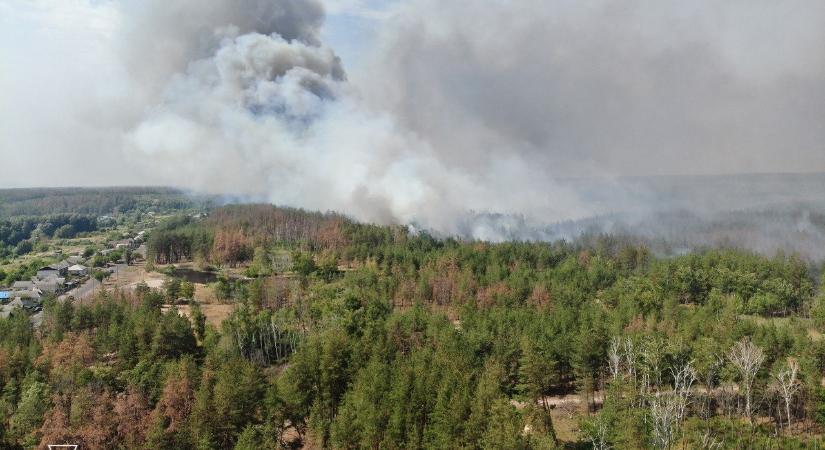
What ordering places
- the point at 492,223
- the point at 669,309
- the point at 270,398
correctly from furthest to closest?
the point at 492,223 < the point at 669,309 < the point at 270,398

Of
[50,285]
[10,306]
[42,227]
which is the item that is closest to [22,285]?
[50,285]

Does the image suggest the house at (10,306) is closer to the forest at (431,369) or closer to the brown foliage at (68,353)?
the forest at (431,369)

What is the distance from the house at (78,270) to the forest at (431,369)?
2053 cm

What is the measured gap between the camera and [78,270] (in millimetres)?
59688

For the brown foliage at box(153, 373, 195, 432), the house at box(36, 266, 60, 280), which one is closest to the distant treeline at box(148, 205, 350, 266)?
the house at box(36, 266, 60, 280)

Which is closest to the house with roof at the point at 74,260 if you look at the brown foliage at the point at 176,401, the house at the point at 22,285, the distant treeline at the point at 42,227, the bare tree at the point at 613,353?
the house at the point at 22,285

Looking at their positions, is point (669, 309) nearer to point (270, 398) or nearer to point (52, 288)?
point (270, 398)

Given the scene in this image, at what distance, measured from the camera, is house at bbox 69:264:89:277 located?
58812mm

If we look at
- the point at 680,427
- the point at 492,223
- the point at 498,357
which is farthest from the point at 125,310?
the point at 492,223

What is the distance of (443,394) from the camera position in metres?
17.5

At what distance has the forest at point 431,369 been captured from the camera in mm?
17531

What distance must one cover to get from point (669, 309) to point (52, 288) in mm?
52403

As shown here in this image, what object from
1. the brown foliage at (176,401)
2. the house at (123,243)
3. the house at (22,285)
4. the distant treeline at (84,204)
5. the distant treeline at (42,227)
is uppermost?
the distant treeline at (84,204)

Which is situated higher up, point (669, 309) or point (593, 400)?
point (669, 309)
